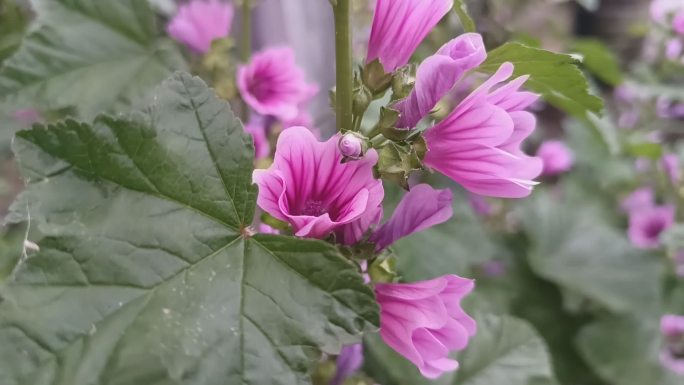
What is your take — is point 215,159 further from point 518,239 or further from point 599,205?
point 599,205

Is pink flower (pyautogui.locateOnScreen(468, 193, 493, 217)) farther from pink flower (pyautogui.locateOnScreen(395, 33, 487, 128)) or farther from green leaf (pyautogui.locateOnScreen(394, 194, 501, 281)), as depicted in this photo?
pink flower (pyautogui.locateOnScreen(395, 33, 487, 128))

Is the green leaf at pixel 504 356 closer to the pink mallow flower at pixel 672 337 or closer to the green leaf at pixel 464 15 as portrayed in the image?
the green leaf at pixel 464 15

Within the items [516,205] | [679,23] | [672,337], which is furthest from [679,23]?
[672,337]

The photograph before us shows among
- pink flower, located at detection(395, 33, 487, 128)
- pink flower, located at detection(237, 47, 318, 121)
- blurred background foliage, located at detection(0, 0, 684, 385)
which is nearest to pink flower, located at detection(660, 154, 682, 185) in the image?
blurred background foliage, located at detection(0, 0, 684, 385)

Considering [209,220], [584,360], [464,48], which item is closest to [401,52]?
[464,48]

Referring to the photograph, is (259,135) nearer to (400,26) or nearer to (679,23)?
(400,26)

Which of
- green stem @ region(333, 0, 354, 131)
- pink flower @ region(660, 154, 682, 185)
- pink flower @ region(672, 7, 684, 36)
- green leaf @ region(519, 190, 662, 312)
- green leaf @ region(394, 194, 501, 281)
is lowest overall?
green leaf @ region(519, 190, 662, 312)
